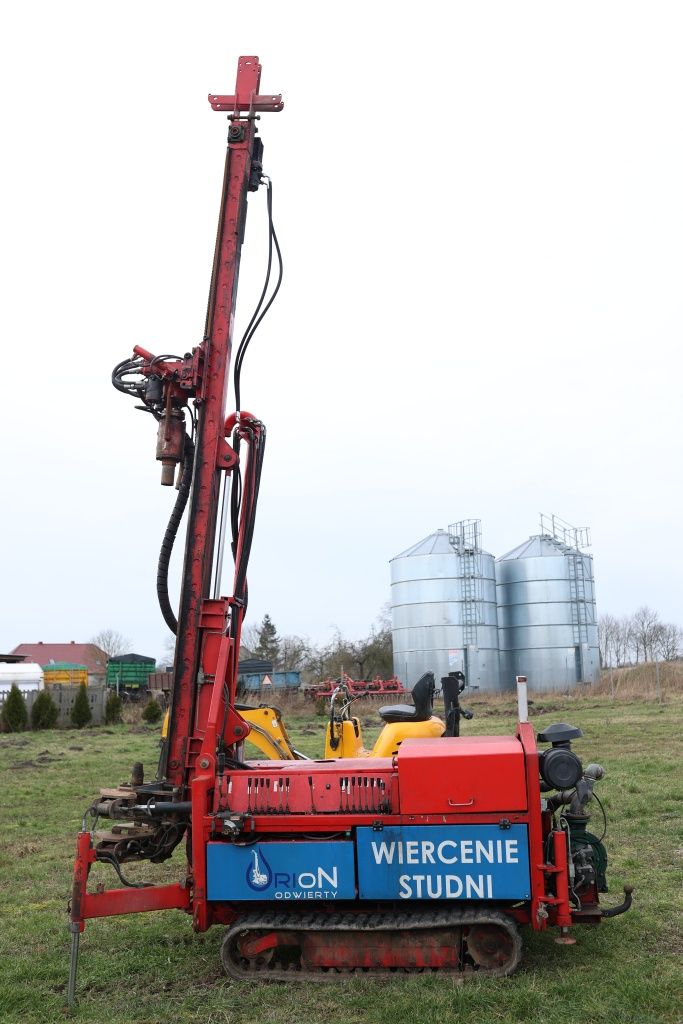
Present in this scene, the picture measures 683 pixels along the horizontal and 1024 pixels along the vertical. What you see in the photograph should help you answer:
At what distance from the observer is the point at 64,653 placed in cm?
8225

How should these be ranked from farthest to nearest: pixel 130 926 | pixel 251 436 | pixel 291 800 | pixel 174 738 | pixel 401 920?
pixel 130 926
pixel 251 436
pixel 174 738
pixel 291 800
pixel 401 920

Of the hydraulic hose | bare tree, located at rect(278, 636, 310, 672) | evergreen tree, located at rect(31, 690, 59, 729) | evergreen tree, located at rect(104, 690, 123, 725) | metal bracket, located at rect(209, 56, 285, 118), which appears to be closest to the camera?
the hydraulic hose

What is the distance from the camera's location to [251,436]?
22.3ft

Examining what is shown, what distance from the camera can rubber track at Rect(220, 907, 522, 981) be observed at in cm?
545

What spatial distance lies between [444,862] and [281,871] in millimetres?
987

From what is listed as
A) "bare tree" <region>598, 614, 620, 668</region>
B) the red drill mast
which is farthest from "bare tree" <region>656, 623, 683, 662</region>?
the red drill mast

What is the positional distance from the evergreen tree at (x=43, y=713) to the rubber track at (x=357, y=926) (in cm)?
2619

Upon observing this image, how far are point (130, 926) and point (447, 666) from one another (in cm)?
3034

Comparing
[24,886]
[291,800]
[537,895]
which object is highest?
[291,800]

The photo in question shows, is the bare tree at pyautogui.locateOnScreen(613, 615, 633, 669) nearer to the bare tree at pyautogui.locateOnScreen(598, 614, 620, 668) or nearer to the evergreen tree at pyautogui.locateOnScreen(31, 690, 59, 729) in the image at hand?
the bare tree at pyautogui.locateOnScreen(598, 614, 620, 668)

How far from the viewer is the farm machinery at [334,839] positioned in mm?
5535

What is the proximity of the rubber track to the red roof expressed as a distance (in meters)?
78.3

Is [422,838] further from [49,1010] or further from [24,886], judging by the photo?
[24,886]

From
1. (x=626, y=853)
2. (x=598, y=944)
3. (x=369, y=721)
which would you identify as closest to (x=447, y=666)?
(x=369, y=721)
